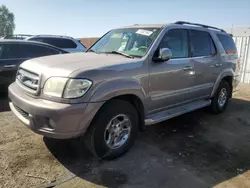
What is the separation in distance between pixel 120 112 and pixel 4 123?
256cm

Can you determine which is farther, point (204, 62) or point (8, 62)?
point (8, 62)

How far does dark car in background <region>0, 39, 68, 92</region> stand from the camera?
5754 millimetres

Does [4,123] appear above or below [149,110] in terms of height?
below

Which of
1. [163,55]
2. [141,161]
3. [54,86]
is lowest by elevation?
[141,161]

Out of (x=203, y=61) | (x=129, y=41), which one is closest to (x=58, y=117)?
(x=129, y=41)

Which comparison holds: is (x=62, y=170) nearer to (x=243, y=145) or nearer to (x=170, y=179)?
(x=170, y=179)

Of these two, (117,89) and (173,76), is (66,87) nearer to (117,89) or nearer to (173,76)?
(117,89)

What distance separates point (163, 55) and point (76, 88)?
1.48 meters

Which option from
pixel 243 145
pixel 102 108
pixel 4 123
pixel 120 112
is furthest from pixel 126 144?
pixel 4 123

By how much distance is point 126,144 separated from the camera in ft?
11.8

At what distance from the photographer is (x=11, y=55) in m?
5.93

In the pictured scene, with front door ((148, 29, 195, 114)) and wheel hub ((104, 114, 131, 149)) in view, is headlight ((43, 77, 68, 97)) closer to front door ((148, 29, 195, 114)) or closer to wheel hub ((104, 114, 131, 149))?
wheel hub ((104, 114, 131, 149))

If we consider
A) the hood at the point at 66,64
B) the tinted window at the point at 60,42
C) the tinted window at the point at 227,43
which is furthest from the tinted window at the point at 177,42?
the tinted window at the point at 60,42

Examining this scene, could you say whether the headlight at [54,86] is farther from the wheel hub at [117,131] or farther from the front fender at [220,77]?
the front fender at [220,77]
